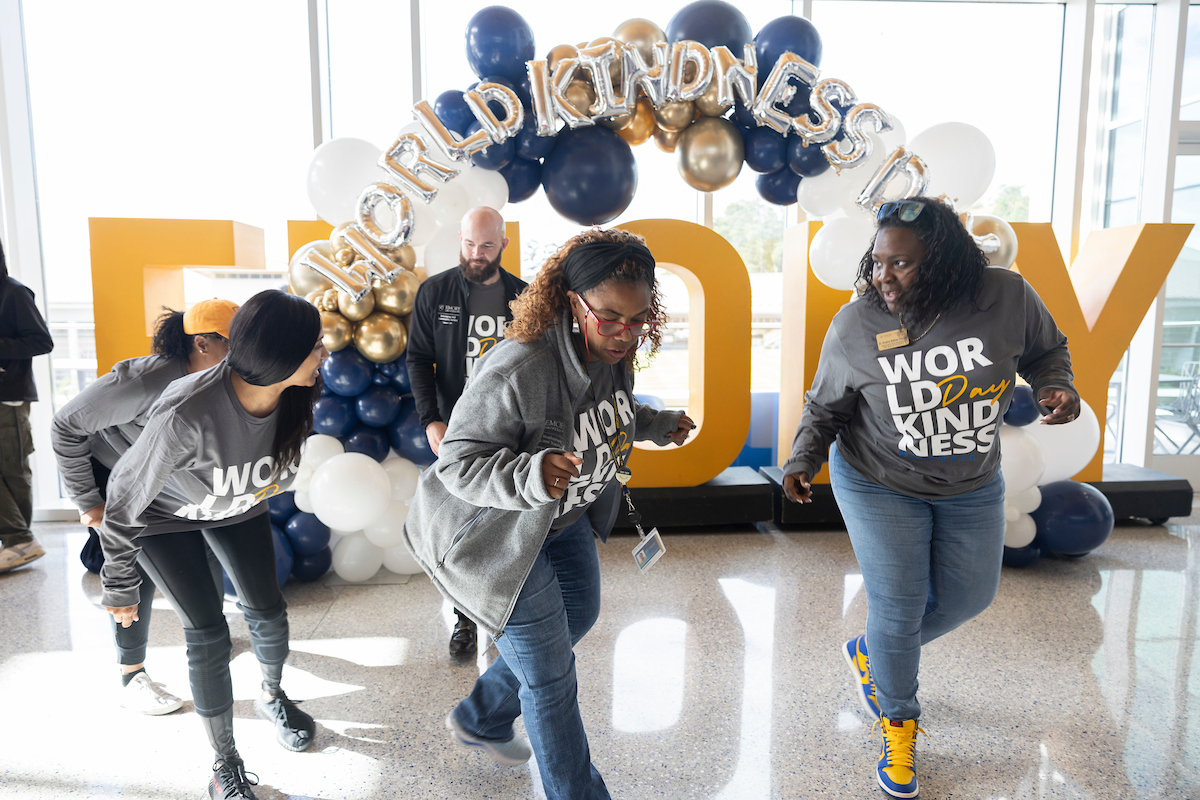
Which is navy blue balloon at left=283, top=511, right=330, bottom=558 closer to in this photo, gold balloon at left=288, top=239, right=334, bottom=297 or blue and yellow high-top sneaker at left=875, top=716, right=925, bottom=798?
gold balloon at left=288, top=239, right=334, bottom=297

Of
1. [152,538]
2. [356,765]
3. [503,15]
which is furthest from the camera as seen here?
[503,15]

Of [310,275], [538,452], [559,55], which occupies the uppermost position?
[559,55]

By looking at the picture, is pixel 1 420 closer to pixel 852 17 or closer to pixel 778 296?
pixel 778 296

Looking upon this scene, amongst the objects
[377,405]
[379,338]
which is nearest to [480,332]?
[379,338]

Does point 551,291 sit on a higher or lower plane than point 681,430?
higher

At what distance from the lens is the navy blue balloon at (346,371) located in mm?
3113

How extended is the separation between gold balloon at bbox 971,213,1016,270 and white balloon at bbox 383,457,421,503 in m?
2.85

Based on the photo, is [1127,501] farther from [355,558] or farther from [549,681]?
[355,558]

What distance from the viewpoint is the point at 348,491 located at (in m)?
2.92

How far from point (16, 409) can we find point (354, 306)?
1.86 m

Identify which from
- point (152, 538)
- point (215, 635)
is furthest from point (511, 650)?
point (152, 538)

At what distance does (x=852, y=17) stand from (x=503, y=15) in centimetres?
262

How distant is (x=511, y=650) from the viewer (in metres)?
1.43

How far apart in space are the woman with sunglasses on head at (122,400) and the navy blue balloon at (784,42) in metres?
2.48
